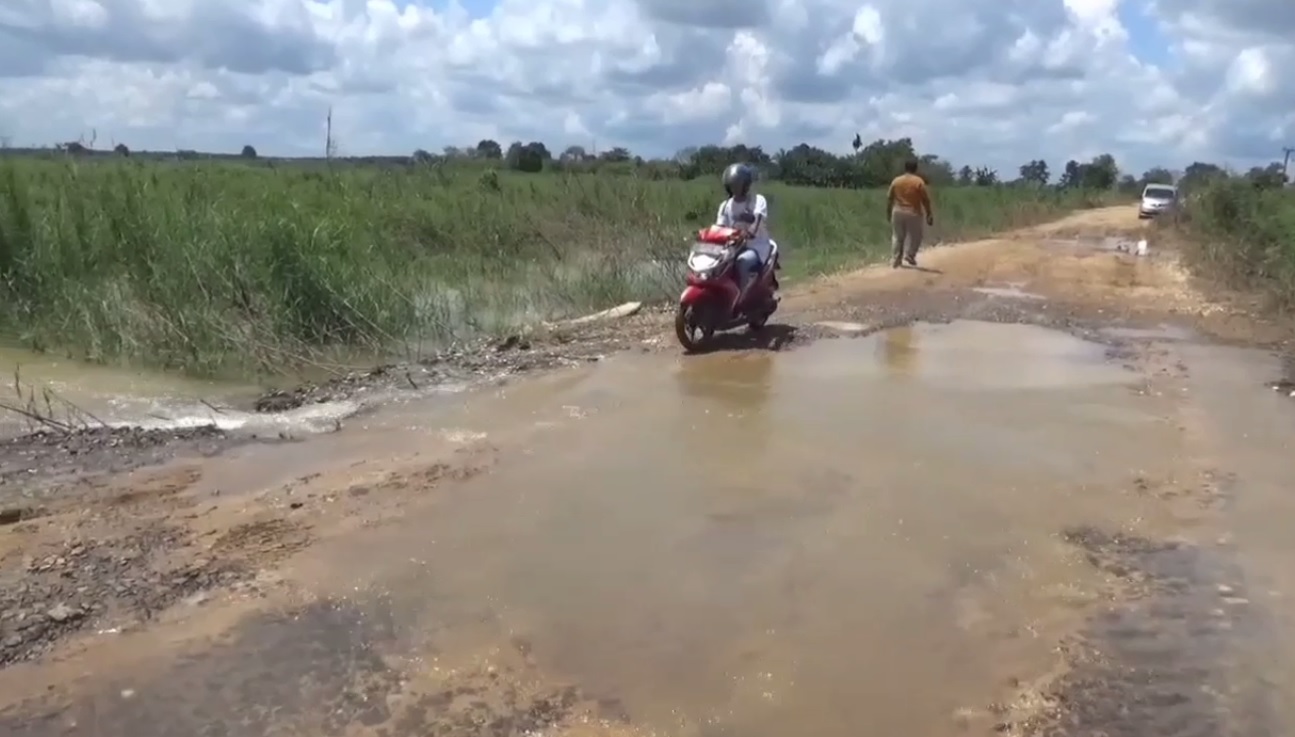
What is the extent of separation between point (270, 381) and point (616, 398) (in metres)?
3.06

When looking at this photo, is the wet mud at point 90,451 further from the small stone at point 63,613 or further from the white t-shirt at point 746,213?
the white t-shirt at point 746,213

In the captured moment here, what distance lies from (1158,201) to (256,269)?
34062mm

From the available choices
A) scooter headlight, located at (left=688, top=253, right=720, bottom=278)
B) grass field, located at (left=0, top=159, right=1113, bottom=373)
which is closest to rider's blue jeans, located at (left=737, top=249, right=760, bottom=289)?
scooter headlight, located at (left=688, top=253, right=720, bottom=278)

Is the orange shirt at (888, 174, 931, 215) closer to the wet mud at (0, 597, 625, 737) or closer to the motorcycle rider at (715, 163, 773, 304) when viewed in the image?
the motorcycle rider at (715, 163, 773, 304)

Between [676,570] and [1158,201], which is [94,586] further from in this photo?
[1158,201]

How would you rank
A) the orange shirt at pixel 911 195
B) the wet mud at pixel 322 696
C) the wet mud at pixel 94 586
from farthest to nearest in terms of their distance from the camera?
the orange shirt at pixel 911 195, the wet mud at pixel 94 586, the wet mud at pixel 322 696

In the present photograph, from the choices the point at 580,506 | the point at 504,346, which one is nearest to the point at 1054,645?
the point at 580,506

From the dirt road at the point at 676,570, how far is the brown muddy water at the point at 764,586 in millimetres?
17

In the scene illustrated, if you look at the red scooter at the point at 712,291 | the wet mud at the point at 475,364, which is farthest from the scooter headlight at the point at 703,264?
the wet mud at the point at 475,364

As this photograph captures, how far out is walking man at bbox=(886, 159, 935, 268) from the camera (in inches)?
660

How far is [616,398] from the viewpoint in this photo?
26.7ft

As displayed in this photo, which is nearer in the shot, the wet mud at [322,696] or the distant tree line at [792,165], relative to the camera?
the wet mud at [322,696]

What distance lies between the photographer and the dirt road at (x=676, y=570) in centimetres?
369

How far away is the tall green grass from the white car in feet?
15.9
